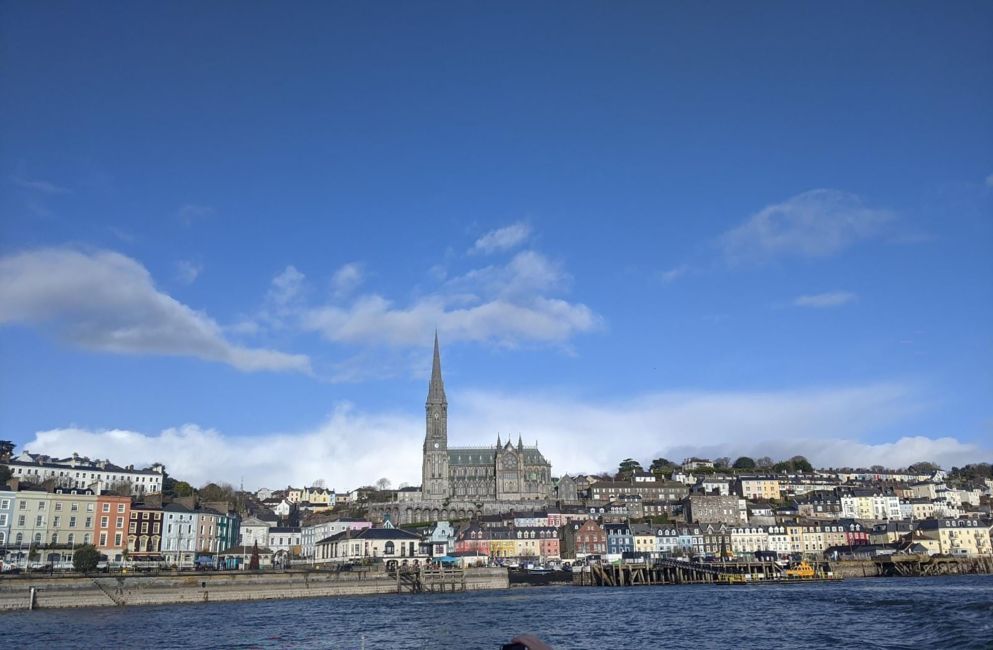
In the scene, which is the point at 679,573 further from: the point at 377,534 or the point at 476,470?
the point at 476,470

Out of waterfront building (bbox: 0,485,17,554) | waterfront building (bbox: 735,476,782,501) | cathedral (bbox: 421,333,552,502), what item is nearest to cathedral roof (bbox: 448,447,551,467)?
cathedral (bbox: 421,333,552,502)

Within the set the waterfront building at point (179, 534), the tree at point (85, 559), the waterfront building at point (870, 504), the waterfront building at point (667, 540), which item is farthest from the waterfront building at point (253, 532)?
the waterfront building at point (870, 504)

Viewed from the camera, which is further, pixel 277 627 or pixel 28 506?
pixel 28 506

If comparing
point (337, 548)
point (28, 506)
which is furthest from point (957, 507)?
point (28, 506)

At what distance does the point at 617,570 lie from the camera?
10719 centimetres

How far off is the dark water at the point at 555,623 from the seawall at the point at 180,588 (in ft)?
11.3

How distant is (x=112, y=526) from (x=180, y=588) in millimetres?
27363

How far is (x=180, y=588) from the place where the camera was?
71.3 meters

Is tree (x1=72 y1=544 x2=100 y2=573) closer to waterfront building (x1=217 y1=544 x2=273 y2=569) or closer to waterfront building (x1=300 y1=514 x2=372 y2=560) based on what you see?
waterfront building (x1=217 y1=544 x2=273 y2=569)

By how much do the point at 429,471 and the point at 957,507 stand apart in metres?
112

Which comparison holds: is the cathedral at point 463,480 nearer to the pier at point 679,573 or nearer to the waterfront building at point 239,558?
the waterfront building at point 239,558

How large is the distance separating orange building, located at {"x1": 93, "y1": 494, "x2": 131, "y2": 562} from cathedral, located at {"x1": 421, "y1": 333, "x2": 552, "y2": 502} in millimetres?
93905

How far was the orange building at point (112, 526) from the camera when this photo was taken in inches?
3617

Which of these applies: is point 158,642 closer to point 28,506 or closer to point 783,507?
point 28,506
